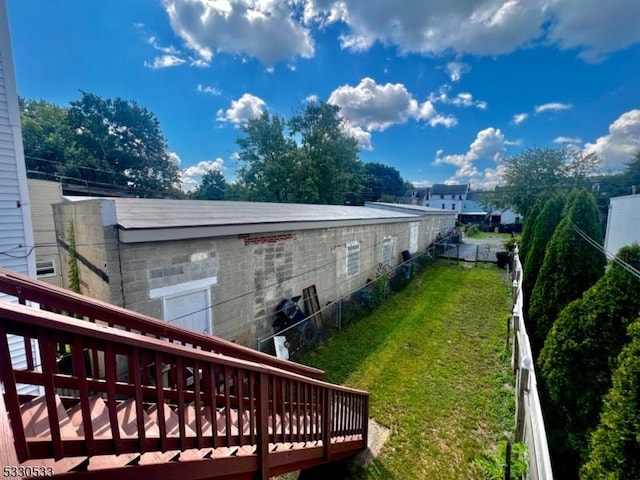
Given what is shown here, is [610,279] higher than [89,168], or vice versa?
[89,168]

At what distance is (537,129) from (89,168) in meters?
39.7

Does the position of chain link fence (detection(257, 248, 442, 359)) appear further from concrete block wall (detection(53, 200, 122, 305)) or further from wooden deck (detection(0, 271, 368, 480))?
wooden deck (detection(0, 271, 368, 480))

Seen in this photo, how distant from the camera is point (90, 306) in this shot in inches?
67.4

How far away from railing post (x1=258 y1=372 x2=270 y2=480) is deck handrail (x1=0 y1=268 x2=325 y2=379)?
0.43 metres

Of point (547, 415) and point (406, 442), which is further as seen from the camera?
point (406, 442)

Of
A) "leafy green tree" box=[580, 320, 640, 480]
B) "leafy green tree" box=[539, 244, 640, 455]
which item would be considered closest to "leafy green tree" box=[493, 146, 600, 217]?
"leafy green tree" box=[539, 244, 640, 455]

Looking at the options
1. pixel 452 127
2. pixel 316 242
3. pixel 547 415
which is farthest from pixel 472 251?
pixel 547 415

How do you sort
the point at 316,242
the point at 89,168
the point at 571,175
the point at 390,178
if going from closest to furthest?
1. the point at 316,242
2. the point at 89,168
3. the point at 571,175
4. the point at 390,178

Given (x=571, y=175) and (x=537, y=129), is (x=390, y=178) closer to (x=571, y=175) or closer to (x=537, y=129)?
(x=571, y=175)

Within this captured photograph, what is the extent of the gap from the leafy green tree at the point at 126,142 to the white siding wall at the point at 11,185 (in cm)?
2898

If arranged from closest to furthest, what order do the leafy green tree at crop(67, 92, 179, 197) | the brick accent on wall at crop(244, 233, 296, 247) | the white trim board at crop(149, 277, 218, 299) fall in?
the white trim board at crop(149, 277, 218, 299) → the brick accent on wall at crop(244, 233, 296, 247) → the leafy green tree at crop(67, 92, 179, 197)

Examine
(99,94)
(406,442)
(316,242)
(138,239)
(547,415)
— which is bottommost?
(406,442)

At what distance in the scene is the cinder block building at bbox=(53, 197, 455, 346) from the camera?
160 inches

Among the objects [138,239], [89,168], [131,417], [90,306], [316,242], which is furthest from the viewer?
[89,168]
